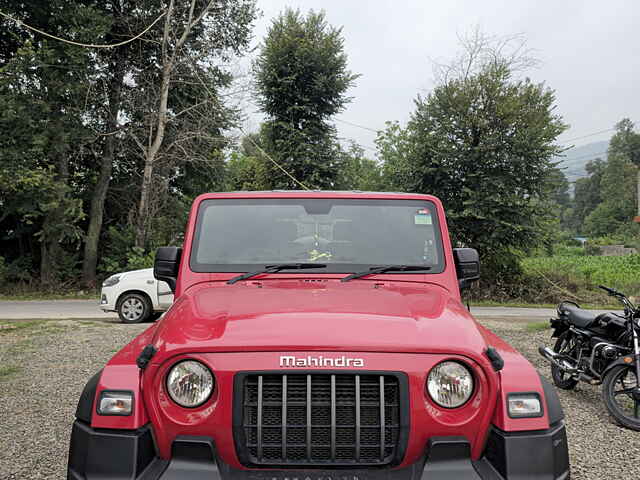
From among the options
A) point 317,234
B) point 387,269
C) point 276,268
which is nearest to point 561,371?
point 387,269

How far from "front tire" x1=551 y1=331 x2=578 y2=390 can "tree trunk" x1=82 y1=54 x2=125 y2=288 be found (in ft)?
56.2

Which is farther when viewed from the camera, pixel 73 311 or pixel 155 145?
pixel 155 145

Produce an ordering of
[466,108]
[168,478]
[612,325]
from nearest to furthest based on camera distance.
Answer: [168,478] → [612,325] → [466,108]

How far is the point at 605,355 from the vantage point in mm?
5781

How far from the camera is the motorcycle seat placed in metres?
6.29

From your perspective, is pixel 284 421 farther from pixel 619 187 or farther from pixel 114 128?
pixel 619 187

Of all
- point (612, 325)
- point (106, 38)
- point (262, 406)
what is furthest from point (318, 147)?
point (262, 406)

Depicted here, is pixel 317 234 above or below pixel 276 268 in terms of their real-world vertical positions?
above

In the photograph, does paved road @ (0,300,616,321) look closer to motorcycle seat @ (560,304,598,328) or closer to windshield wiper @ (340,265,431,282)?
motorcycle seat @ (560,304,598,328)

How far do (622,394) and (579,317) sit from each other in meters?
1.09

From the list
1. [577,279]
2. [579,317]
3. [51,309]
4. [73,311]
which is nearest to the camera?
[579,317]

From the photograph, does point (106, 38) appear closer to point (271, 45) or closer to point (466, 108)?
point (271, 45)

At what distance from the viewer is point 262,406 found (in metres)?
2.30

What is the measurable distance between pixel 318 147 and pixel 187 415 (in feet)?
74.1
